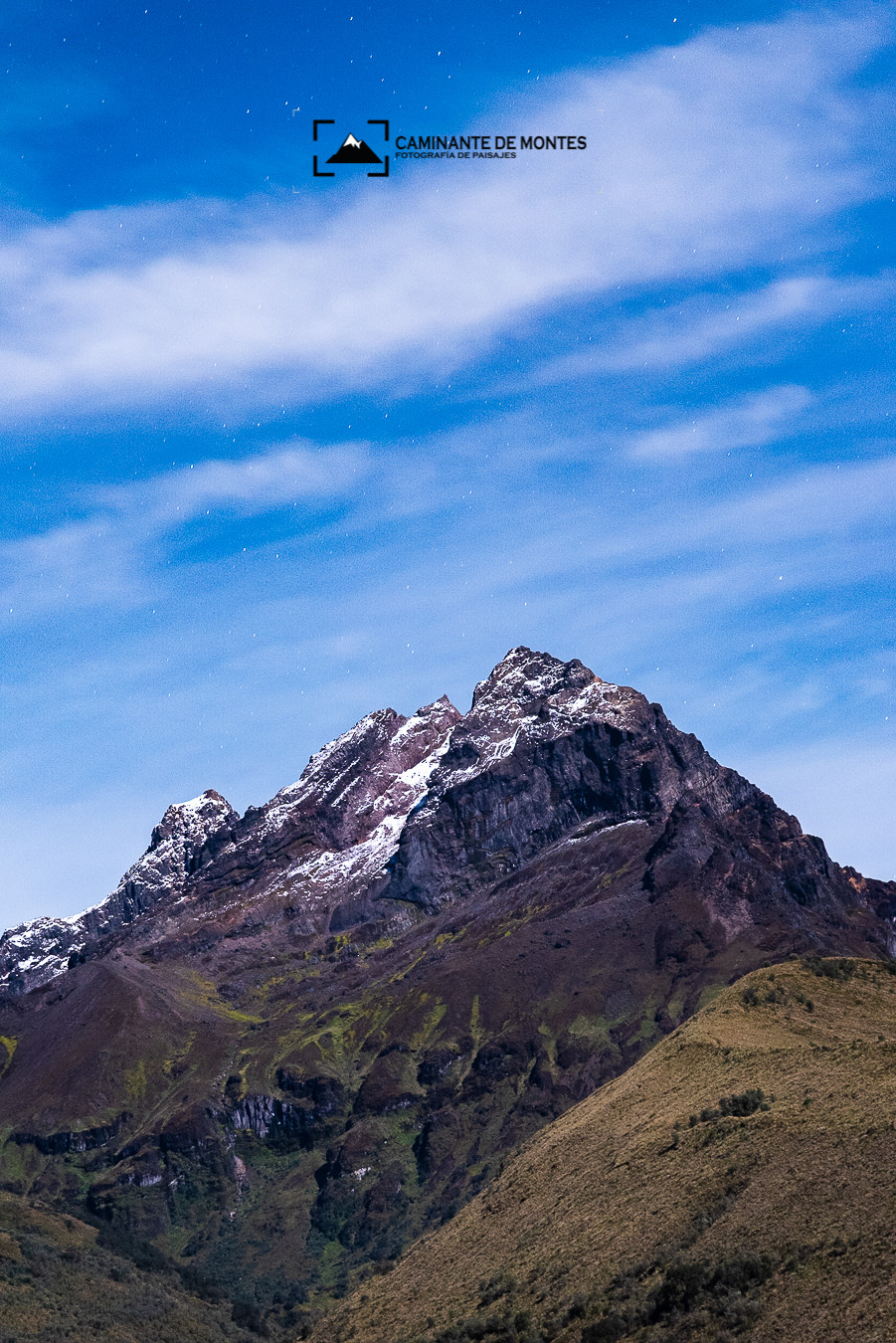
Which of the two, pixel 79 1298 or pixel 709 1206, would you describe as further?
pixel 79 1298

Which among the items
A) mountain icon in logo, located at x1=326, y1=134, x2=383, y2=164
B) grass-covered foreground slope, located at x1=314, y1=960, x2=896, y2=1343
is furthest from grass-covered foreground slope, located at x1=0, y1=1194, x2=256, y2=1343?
mountain icon in logo, located at x1=326, y1=134, x2=383, y2=164

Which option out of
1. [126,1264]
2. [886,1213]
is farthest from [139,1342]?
[886,1213]

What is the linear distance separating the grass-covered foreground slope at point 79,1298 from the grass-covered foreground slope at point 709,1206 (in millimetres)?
38394

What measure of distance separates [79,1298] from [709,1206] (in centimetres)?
9886

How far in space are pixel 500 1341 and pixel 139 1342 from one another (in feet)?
272

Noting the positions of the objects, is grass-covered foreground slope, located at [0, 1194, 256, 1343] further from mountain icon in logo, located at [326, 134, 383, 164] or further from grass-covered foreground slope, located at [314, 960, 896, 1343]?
mountain icon in logo, located at [326, 134, 383, 164]

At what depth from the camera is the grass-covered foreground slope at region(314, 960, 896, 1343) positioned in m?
70.4

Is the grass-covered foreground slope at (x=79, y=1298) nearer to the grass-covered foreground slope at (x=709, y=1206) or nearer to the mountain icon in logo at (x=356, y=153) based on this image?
the grass-covered foreground slope at (x=709, y=1206)

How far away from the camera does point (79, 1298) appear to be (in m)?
156

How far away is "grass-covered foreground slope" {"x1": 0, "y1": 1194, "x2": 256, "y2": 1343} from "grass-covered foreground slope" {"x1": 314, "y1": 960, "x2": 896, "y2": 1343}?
1512 inches

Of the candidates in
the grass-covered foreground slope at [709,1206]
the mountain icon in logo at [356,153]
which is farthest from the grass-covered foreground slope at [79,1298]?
the mountain icon in logo at [356,153]

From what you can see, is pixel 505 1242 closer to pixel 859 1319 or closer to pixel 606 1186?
pixel 606 1186

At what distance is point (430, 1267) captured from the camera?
109125 millimetres

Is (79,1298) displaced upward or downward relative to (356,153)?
downward
